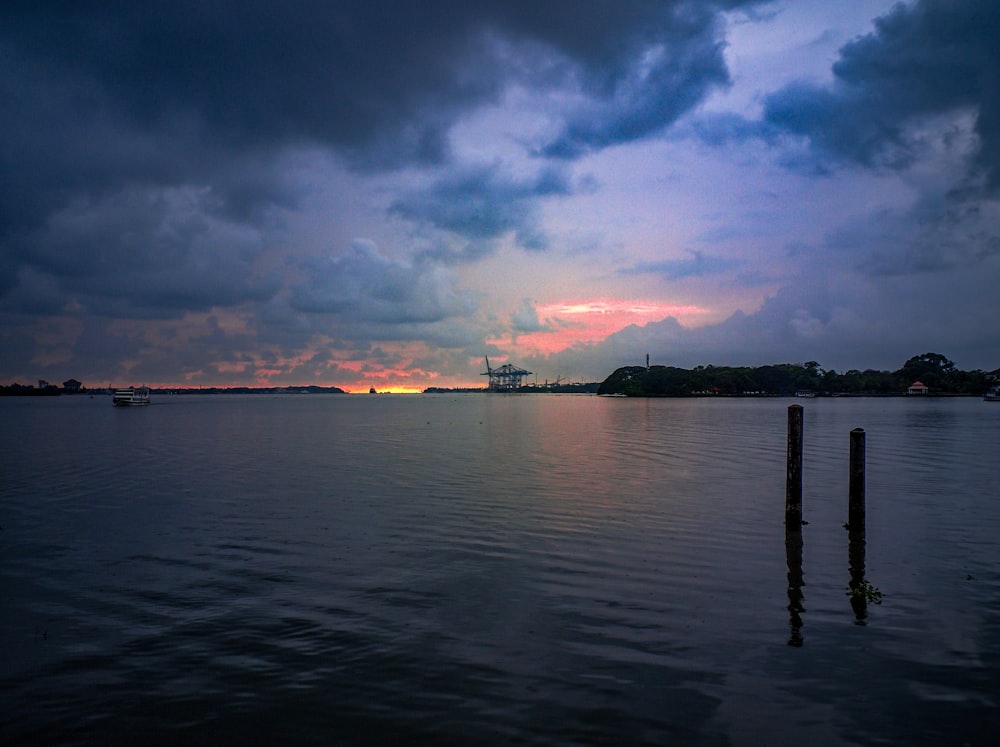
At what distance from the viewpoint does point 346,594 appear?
41.5 ft

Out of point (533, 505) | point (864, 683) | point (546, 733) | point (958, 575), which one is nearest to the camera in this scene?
point (546, 733)

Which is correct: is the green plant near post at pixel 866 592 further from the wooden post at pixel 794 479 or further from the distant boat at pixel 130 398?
the distant boat at pixel 130 398

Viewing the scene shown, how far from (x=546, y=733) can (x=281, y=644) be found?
478 cm

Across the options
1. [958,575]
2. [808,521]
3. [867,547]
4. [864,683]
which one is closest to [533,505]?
[808,521]

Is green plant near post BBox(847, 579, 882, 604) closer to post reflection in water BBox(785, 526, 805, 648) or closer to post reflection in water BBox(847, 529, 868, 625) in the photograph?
post reflection in water BBox(847, 529, 868, 625)

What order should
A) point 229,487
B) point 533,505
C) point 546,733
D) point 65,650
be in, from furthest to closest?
point 229,487
point 533,505
point 65,650
point 546,733

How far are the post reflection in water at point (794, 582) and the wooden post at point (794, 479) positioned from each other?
38 cm

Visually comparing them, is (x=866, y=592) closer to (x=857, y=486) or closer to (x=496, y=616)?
(x=857, y=486)

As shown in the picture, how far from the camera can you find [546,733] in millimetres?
7480

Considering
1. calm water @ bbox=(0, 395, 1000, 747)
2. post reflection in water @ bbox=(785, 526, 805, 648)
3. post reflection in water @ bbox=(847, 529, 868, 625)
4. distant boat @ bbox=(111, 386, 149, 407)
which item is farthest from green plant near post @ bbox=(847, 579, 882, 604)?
distant boat @ bbox=(111, 386, 149, 407)

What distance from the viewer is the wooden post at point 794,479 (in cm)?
1841

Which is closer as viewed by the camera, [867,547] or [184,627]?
[184,627]

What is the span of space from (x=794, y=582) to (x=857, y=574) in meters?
1.75

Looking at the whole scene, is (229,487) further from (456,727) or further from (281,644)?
(456,727)
